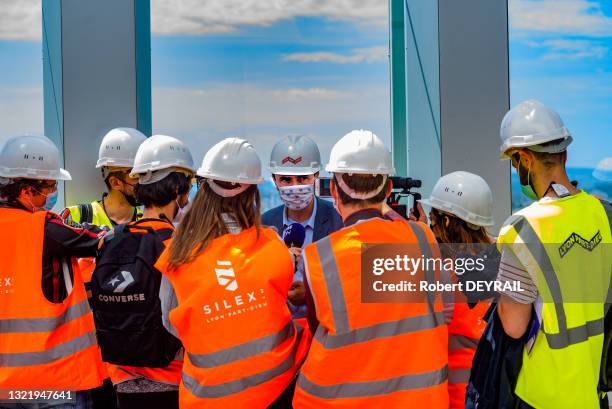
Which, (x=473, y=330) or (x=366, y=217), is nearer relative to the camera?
(x=366, y=217)

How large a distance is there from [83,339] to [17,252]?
18.1 inches

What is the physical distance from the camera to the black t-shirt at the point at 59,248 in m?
2.53

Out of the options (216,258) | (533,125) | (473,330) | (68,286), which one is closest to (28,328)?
(68,286)

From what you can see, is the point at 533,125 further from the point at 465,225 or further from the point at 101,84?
the point at 101,84

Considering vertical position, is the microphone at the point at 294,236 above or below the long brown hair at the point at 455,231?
below

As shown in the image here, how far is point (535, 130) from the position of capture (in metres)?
2.24

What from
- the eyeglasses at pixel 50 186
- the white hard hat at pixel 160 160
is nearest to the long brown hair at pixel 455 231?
the white hard hat at pixel 160 160

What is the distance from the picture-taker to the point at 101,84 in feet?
14.4

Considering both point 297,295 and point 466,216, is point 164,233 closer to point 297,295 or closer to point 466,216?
point 297,295

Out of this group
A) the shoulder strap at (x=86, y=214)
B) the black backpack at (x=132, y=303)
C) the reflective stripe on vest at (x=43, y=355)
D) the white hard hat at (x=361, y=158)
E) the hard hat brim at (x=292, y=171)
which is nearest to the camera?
the white hard hat at (x=361, y=158)

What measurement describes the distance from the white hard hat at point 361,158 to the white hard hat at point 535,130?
472 mm

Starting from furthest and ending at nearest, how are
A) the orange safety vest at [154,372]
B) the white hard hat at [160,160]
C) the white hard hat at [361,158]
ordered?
the white hard hat at [160,160], the orange safety vest at [154,372], the white hard hat at [361,158]

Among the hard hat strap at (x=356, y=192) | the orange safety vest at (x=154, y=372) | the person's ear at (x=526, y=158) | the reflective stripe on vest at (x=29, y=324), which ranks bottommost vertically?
the orange safety vest at (x=154, y=372)

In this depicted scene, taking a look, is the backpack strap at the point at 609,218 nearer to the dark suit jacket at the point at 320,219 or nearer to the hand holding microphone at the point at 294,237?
the hand holding microphone at the point at 294,237
